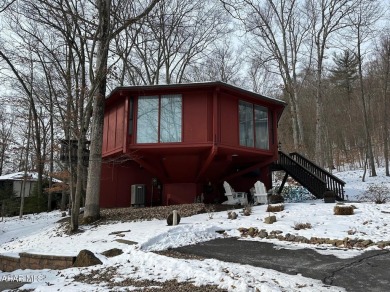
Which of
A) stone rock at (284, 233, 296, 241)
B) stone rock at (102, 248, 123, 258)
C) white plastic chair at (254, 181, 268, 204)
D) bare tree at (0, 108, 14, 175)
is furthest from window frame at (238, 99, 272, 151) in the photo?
bare tree at (0, 108, 14, 175)

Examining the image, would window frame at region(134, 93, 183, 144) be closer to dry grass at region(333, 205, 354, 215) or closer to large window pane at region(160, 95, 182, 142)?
large window pane at region(160, 95, 182, 142)

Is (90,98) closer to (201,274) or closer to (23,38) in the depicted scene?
(201,274)

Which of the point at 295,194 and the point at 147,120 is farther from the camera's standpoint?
the point at 295,194

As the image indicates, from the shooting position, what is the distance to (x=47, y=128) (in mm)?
28953

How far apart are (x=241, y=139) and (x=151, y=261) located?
8.05 metres

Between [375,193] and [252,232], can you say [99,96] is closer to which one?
[252,232]

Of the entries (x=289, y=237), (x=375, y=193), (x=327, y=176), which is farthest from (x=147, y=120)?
(x=375, y=193)

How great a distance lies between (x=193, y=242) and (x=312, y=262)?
2852mm

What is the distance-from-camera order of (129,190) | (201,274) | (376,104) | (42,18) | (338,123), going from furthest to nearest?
Result: (338,123)
(376,104)
(129,190)
(42,18)
(201,274)

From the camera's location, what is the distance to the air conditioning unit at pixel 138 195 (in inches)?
565

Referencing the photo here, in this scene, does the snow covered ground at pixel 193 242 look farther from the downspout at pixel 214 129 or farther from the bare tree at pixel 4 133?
the bare tree at pixel 4 133

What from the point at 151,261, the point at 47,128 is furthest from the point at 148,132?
the point at 47,128

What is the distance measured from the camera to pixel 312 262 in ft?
18.2

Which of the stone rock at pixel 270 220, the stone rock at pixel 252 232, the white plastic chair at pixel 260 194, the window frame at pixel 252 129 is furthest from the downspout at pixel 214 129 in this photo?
the stone rock at pixel 252 232
